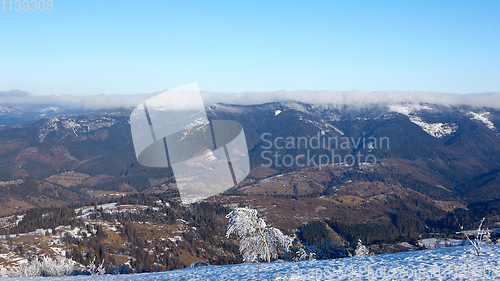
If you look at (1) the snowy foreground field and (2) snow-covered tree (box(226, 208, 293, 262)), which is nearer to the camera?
(2) snow-covered tree (box(226, 208, 293, 262))

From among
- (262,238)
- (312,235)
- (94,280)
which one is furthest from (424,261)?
(312,235)

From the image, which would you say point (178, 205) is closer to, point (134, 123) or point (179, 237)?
point (179, 237)

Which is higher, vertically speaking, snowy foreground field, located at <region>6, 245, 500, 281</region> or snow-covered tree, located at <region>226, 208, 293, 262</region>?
snow-covered tree, located at <region>226, 208, 293, 262</region>

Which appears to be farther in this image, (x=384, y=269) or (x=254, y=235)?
(x=384, y=269)

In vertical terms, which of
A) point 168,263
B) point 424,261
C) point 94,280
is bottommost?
point 168,263
